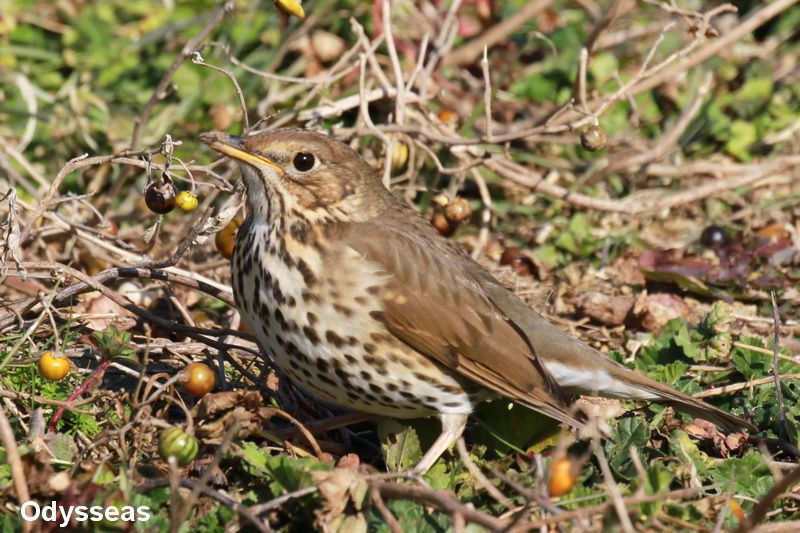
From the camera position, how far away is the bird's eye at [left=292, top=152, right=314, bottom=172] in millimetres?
3818

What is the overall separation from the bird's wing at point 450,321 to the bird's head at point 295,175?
12 centimetres

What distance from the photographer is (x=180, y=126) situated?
19.6 feet

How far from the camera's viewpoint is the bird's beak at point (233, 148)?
3.68m

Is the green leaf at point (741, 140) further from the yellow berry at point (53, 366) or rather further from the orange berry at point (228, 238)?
the yellow berry at point (53, 366)

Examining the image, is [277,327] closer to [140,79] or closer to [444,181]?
[444,181]

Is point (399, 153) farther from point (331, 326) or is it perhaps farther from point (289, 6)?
point (331, 326)

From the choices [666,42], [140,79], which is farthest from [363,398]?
[666,42]

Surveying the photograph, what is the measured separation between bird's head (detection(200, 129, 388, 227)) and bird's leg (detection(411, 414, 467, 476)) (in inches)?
29.5

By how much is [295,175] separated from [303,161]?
54 millimetres

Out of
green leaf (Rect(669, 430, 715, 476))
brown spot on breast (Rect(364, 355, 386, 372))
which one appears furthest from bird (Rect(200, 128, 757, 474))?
green leaf (Rect(669, 430, 715, 476))

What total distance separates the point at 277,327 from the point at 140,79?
306cm

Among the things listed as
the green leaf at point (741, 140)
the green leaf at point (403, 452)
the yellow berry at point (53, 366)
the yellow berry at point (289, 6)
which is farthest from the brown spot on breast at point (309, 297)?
the green leaf at point (741, 140)

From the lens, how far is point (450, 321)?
382 cm

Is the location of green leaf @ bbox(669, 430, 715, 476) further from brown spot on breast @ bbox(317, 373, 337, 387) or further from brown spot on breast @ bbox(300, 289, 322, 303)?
brown spot on breast @ bbox(300, 289, 322, 303)
